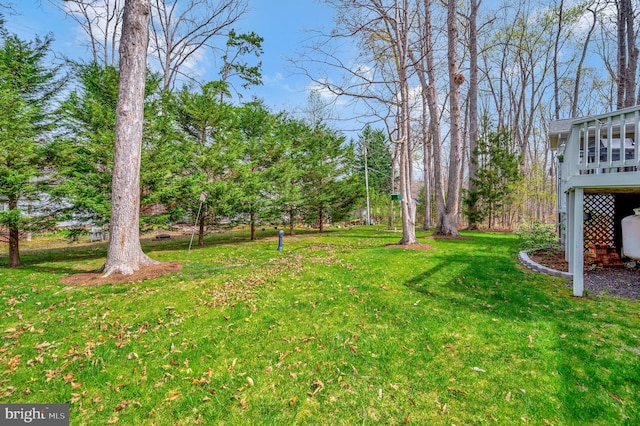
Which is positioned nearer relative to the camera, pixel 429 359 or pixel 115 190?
pixel 429 359

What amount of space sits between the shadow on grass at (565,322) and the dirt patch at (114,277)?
15.6ft

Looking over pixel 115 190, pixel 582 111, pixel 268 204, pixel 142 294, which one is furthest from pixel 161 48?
pixel 582 111

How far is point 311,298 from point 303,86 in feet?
21.3

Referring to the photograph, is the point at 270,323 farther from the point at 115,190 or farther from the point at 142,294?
the point at 115,190

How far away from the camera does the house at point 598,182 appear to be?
3.70 m

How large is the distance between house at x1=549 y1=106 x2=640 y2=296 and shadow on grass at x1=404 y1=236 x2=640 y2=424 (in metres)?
0.70

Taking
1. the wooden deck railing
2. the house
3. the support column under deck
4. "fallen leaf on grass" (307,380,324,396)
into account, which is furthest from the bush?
"fallen leaf on grass" (307,380,324,396)

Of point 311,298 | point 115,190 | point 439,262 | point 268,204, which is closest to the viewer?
point 311,298

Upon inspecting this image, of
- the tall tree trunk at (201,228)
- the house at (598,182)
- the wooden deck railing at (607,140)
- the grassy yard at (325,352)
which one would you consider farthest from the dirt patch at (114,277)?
the wooden deck railing at (607,140)

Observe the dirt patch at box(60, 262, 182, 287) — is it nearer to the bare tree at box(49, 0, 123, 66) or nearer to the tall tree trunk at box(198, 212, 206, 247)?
the tall tree trunk at box(198, 212, 206, 247)

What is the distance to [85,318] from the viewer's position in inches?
139

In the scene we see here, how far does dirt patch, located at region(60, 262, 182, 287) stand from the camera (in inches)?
195

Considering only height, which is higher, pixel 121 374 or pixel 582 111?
pixel 582 111

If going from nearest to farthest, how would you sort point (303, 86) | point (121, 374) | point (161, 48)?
point (121, 374) → point (303, 86) → point (161, 48)
